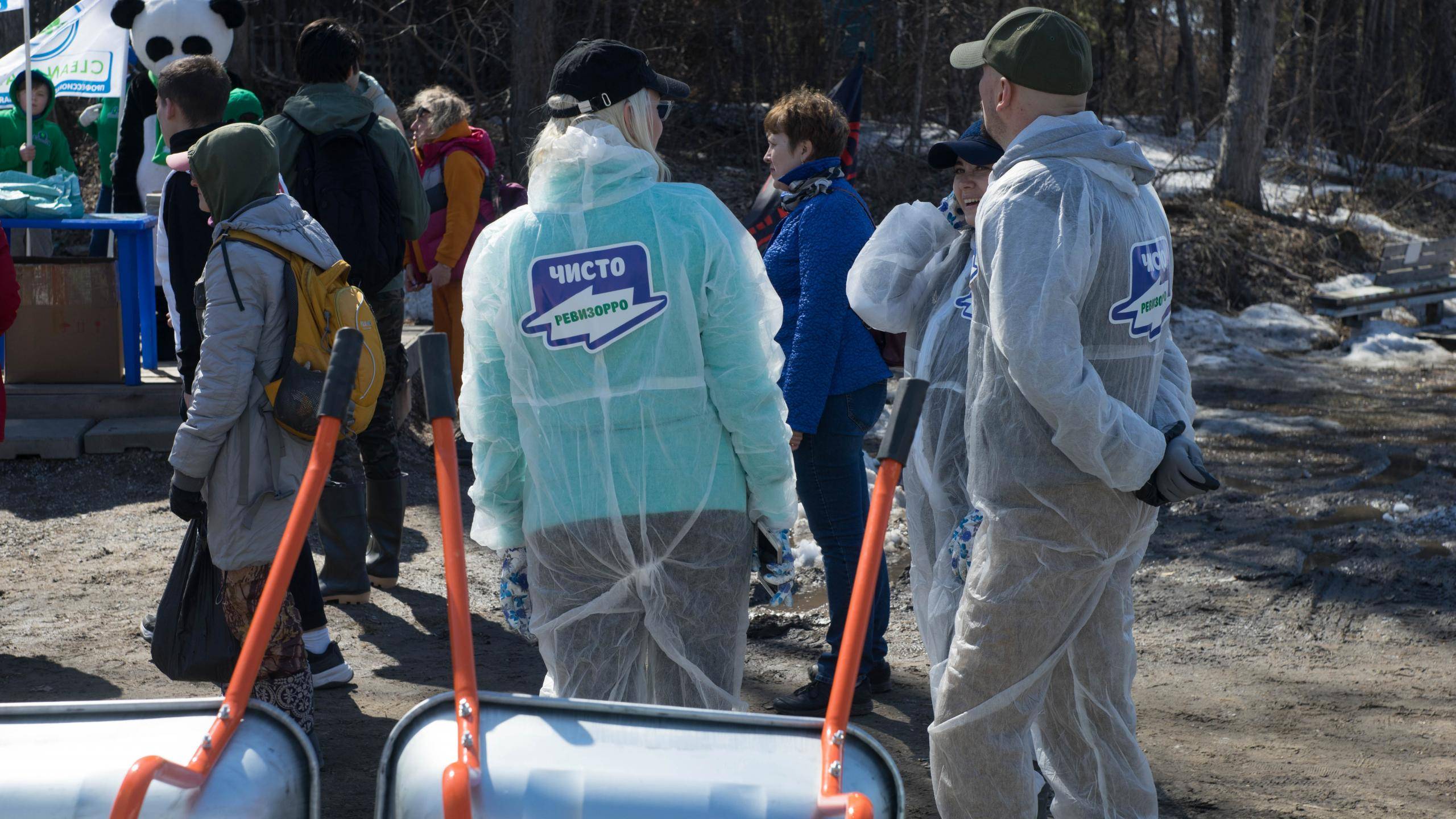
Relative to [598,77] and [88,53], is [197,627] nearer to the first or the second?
[598,77]

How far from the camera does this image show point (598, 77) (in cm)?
263

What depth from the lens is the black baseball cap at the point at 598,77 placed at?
8.59ft

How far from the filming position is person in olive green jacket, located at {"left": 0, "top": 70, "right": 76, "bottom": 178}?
856 cm

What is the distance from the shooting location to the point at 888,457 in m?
2.03

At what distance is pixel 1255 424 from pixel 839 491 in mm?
5758

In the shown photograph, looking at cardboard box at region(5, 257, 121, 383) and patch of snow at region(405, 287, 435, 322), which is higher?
cardboard box at region(5, 257, 121, 383)

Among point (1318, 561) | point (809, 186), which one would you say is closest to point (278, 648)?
point (809, 186)

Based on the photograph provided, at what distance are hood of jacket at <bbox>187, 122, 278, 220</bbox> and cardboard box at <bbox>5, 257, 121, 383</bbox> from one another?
3.85 m

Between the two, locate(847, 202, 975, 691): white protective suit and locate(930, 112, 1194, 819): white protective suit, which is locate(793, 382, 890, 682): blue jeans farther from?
locate(930, 112, 1194, 819): white protective suit

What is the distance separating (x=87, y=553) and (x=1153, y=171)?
4941 millimetres

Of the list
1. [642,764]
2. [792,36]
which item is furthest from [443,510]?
[792,36]

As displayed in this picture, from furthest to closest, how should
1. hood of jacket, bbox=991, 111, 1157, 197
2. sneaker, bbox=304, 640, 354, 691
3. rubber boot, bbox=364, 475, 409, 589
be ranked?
rubber boot, bbox=364, 475, 409, 589 → sneaker, bbox=304, 640, 354, 691 → hood of jacket, bbox=991, 111, 1157, 197

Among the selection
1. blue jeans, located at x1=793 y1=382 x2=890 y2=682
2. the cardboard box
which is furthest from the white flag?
blue jeans, located at x1=793 y1=382 x2=890 y2=682

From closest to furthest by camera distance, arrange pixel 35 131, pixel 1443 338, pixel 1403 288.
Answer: pixel 35 131 → pixel 1443 338 → pixel 1403 288
